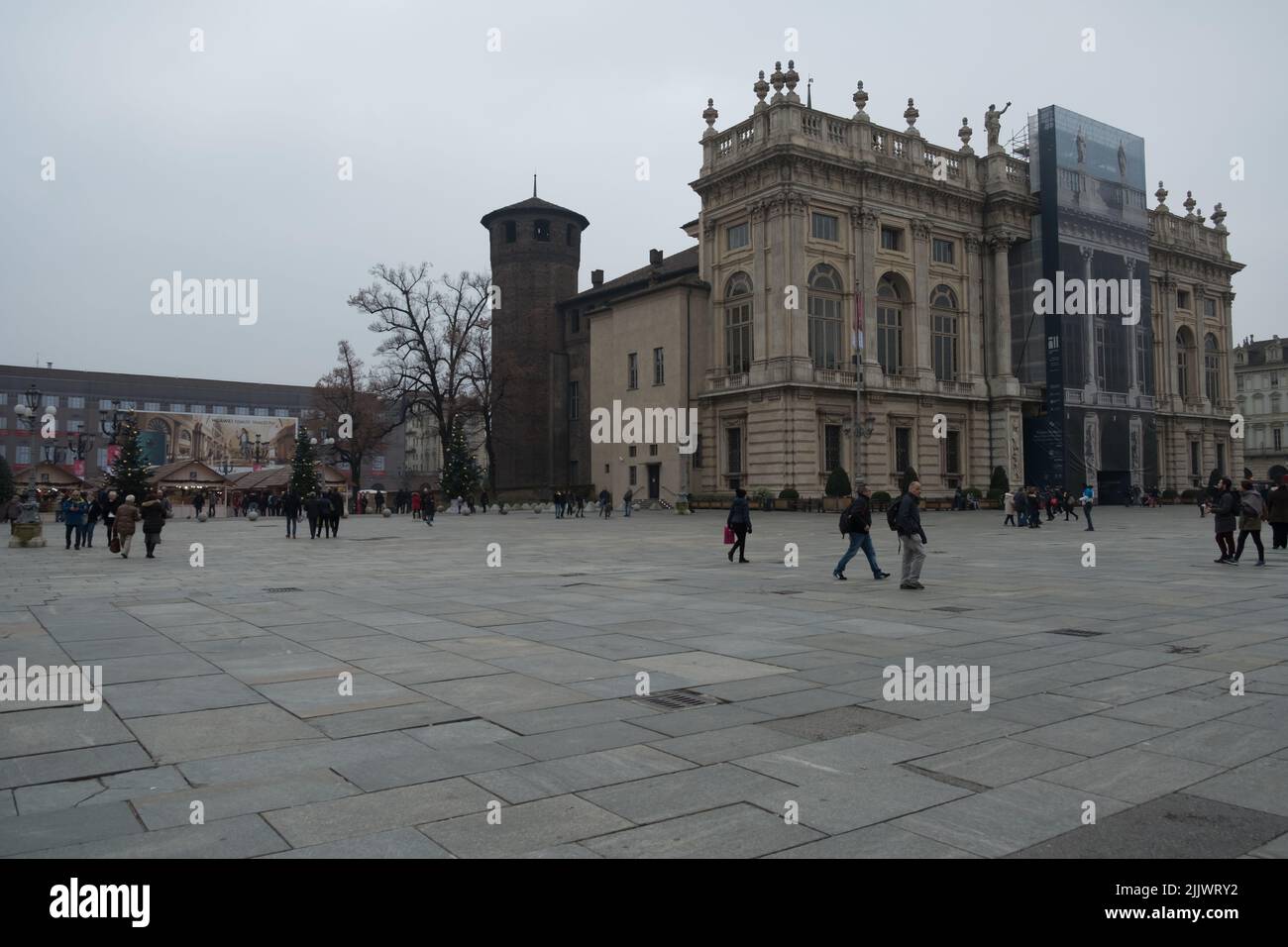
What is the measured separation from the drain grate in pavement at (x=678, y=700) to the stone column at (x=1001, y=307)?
171 ft

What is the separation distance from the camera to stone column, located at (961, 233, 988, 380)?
177ft

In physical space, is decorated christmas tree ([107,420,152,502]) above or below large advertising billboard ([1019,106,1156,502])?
below

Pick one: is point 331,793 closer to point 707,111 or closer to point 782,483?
point 782,483

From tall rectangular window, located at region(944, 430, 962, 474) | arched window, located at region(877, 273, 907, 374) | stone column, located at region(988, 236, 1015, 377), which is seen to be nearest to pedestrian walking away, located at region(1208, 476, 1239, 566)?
arched window, located at region(877, 273, 907, 374)

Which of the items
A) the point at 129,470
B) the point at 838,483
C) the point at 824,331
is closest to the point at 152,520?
the point at 838,483

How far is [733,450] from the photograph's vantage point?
49.3 meters

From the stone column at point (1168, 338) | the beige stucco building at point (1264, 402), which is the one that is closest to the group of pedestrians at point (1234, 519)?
the stone column at point (1168, 338)

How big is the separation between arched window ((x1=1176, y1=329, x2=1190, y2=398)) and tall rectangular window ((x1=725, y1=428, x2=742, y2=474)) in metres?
39.8

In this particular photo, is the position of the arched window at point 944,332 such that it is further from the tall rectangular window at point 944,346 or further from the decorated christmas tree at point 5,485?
the decorated christmas tree at point 5,485

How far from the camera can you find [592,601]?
1282 cm

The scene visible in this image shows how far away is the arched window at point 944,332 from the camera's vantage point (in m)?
52.9

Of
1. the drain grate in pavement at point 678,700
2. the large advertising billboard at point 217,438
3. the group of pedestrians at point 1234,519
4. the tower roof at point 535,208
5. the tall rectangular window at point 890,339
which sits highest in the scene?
the tower roof at point 535,208

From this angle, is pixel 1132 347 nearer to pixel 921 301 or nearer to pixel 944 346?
pixel 944 346

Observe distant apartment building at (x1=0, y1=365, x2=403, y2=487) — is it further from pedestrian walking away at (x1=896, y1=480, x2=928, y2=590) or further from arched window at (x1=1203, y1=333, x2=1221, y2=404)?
pedestrian walking away at (x1=896, y1=480, x2=928, y2=590)
